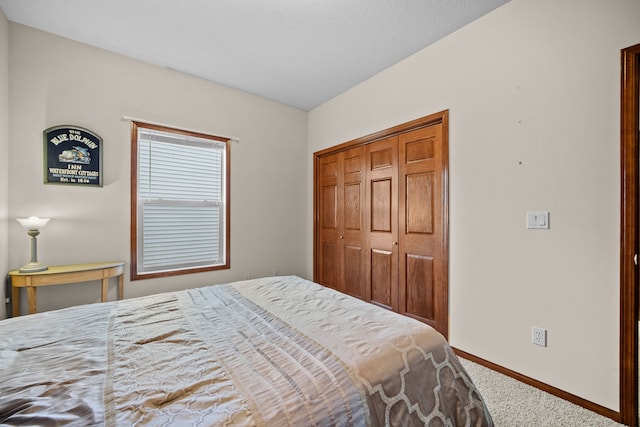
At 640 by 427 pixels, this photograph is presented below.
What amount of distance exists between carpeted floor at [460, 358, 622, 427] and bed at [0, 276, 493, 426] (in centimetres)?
66

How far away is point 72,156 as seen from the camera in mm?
2574

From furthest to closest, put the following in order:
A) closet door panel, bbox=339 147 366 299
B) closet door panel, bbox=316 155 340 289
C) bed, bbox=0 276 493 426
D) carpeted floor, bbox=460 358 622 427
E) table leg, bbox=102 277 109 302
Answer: closet door panel, bbox=316 155 340 289 → closet door panel, bbox=339 147 366 299 → table leg, bbox=102 277 109 302 → carpeted floor, bbox=460 358 622 427 → bed, bbox=0 276 493 426

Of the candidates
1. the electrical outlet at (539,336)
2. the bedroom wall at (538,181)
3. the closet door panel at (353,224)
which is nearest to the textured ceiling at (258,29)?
the bedroom wall at (538,181)

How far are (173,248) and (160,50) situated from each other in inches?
81.7

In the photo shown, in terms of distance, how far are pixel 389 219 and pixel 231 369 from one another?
7.92ft

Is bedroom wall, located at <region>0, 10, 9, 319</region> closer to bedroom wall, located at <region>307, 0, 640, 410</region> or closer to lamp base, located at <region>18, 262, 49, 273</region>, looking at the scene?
lamp base, located at <region>18, 262, 49, 273</region>

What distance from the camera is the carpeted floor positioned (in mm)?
1605

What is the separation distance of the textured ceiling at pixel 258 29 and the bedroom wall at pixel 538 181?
1.37 ft

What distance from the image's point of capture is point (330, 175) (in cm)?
394

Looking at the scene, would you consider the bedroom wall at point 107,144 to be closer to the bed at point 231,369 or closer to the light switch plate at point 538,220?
the bed at point 231,369

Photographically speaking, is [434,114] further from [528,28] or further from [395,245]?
[395,245]

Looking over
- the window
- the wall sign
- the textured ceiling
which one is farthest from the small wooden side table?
the textured ceiling

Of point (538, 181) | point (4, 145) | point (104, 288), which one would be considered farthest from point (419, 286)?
point (4, 145)

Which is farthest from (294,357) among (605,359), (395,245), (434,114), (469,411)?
(434,114)
